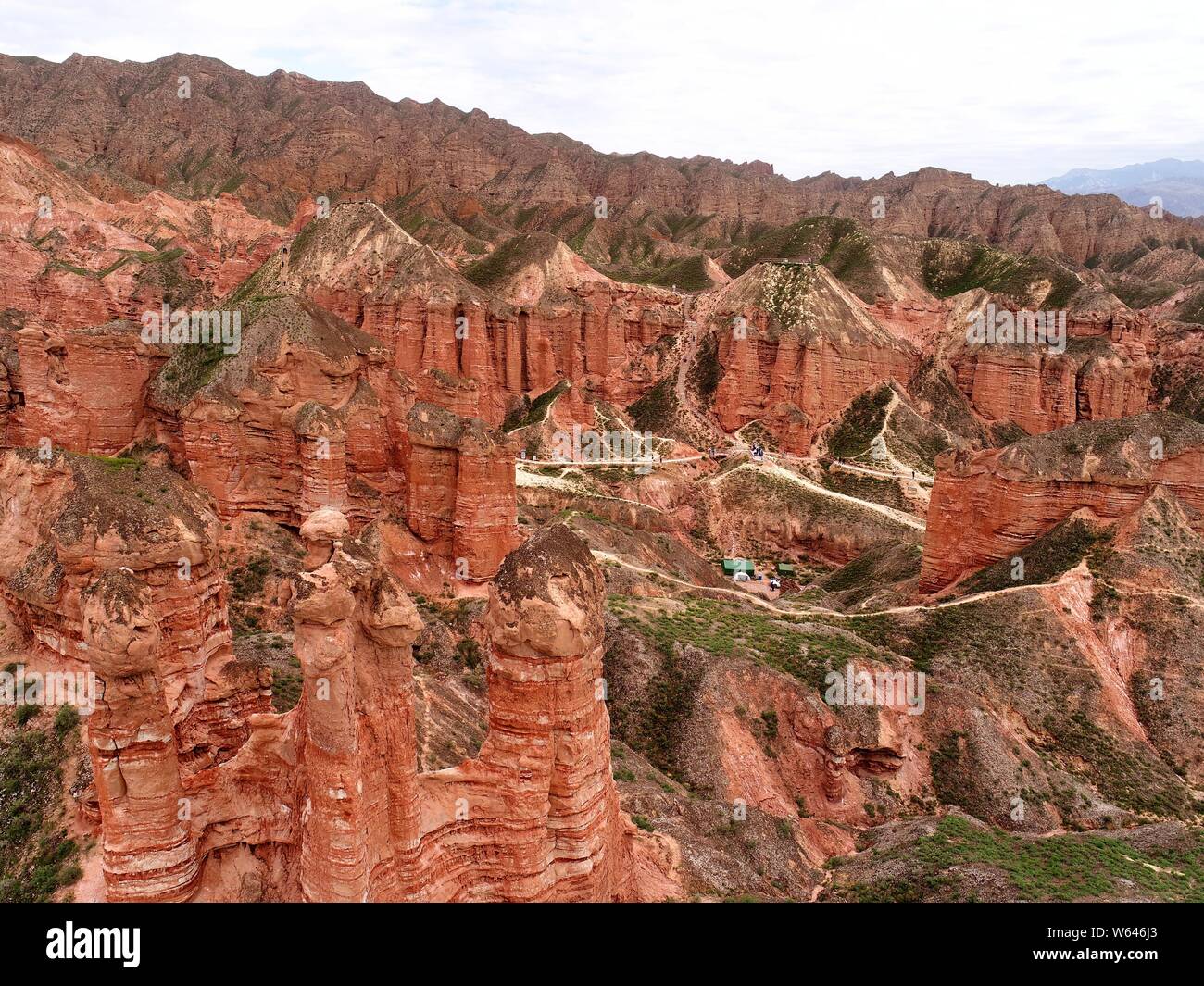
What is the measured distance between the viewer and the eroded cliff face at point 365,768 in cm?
1140

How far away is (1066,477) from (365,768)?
124ft

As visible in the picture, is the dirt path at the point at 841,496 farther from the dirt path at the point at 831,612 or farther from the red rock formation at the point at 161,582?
the red rock formation at the point at 161,582

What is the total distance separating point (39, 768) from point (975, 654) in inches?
1306

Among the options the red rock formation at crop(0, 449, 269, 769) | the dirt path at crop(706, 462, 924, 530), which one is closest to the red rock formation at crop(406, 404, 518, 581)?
the red rock formation at crop(0, 449, 269, 769)

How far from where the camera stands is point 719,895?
17594mm

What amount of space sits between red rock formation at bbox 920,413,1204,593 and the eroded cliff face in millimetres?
32343

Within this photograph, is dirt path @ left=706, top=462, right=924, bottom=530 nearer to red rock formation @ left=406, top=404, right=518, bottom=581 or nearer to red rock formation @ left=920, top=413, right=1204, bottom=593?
red rock formation @ left=920, top=413, right=1204, bottom=593

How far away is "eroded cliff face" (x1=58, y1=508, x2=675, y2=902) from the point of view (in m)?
11.4

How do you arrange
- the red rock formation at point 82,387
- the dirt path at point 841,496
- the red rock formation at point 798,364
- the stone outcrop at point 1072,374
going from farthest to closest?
1. the stone outcrop at point 1072,374
2. the red rock formation at point 798,364
3. the dirt path at point 841,496
4. the red rock formation at point 82,387

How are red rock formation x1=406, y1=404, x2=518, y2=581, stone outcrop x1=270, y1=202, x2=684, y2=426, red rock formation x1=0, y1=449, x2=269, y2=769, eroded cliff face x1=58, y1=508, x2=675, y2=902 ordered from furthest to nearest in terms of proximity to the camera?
stone outcrop x1=270, y1=202, x2=684, y2=426 < red rock formation x1=406, y1=404, x2=518, y2=581 < red rock formation x1=0, y1=449, x2=269, y2=769 < eroded cliff face x1=58, y1=508, x2=675, y2=902

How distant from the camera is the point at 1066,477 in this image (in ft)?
124

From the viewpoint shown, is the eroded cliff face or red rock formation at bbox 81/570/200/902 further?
the eroded cliff face

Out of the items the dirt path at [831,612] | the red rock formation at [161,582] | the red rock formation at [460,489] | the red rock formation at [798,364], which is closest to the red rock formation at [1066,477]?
the dirt path at [831,612]

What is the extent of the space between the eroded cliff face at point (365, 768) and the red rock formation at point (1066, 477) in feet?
106
